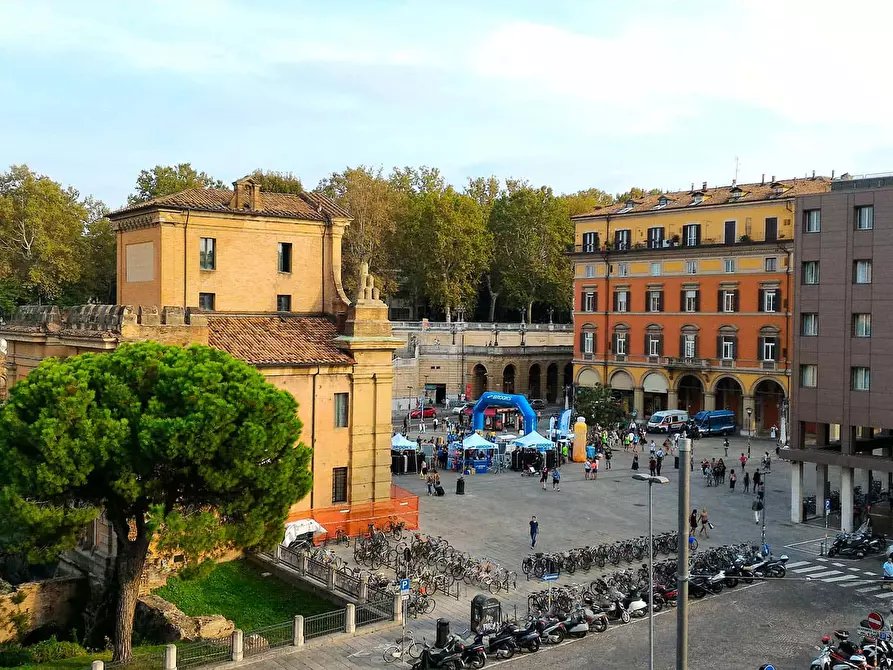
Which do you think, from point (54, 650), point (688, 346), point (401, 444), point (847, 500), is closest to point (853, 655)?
point (847, 500)

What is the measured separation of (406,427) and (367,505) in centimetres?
2779

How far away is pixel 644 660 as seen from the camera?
941 inches

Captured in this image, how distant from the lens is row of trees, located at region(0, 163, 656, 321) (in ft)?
271

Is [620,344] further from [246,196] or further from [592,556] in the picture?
[592,556]

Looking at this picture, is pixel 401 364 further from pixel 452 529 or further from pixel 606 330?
pixel 452 529

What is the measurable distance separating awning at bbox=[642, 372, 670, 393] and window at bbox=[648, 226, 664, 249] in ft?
34.7

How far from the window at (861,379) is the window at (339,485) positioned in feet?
72.2

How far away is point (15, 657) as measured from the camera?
26.1 metres

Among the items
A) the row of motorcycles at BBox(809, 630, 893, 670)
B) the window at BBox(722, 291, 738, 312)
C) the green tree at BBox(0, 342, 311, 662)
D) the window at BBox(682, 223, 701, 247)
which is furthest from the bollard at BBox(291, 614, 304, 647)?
the window at BBox(682, 223, 701, 247)

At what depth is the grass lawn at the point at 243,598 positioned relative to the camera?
2800 centimetres

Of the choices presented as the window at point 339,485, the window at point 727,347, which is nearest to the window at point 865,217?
the window at point 339,485

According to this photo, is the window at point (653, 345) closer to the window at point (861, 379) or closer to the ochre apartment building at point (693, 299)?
the ochre apartment building at point (693, 299)

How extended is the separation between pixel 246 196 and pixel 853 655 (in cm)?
2876

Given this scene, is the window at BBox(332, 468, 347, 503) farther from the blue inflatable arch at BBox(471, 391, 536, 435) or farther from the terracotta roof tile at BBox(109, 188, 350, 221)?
the blue inflatable arch at BBox(471, 391, 536, 435)
